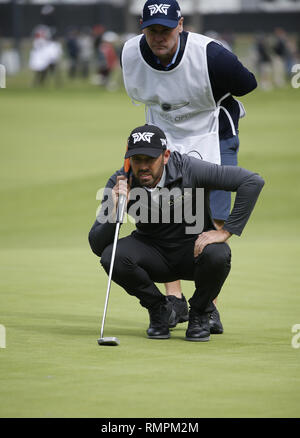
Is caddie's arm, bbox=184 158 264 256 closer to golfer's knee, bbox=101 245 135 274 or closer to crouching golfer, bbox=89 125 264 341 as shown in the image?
crouching golfer, bbox=89 125 264 341

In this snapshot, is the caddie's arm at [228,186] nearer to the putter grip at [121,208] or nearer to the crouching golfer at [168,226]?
the crouching golfer at [168,226]

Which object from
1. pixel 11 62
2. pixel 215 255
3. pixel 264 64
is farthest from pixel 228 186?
pixel 11 62

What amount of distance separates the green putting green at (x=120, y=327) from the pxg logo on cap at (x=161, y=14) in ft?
6.18

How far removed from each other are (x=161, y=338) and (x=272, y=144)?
16.2 meters

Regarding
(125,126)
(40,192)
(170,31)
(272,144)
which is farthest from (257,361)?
(125,126)

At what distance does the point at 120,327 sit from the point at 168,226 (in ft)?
2.54

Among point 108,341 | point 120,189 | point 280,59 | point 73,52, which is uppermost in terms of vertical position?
point 73,52

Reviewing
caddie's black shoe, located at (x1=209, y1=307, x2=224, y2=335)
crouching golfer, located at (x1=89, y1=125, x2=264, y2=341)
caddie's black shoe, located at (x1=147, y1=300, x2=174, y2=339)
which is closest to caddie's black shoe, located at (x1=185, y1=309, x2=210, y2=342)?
crouching golfer, located at (x1=89, y1=125, x2=264, y2=341)

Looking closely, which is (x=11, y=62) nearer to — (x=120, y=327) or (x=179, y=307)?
(x=179, y=307)

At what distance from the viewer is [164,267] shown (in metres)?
6.06

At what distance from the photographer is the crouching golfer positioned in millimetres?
5746

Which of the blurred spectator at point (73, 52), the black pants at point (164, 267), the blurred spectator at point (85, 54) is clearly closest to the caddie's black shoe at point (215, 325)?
the black pants at point (164, 267)

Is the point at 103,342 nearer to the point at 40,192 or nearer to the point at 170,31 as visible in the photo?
the point at 170,31

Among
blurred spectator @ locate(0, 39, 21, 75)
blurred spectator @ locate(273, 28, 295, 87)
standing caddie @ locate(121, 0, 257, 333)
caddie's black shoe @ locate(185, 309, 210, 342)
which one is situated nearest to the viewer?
caddie's black shoe @ locate(185, 309, 210, 342)
